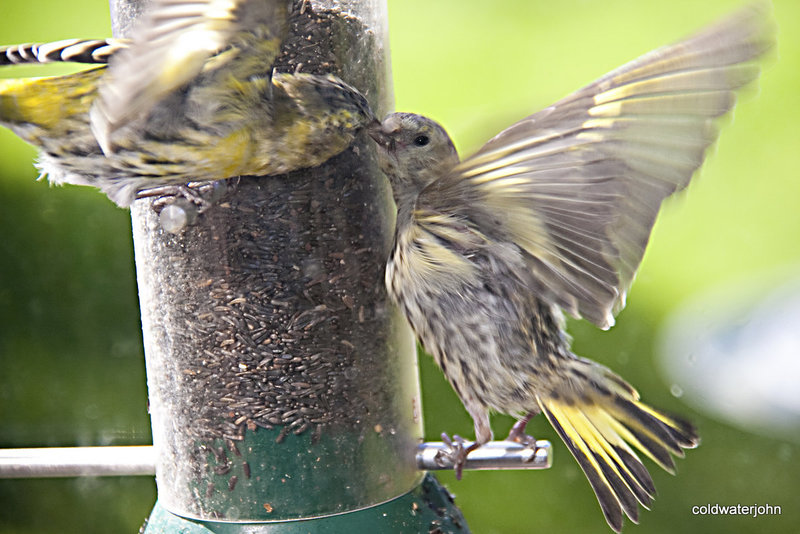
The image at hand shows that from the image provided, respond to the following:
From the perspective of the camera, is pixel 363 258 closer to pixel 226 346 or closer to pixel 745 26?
pixel 226 346

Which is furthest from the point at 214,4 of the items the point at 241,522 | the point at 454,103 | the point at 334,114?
the point at 454,103

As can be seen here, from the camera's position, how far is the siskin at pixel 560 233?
1.76 meters

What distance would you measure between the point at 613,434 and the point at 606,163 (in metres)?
0.65

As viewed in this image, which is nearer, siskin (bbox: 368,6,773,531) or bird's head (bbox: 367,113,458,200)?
siskin (bbox: 368,6,773,531)

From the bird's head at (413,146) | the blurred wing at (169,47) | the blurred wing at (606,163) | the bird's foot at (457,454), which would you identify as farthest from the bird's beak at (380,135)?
the bird's foot at (457,454)

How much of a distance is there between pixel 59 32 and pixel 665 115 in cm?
313

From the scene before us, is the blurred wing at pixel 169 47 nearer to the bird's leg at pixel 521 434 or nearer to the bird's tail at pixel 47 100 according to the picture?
the bird's tail at pixel 47 100

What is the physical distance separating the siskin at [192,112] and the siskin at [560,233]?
171 mm

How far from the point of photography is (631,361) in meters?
3.83

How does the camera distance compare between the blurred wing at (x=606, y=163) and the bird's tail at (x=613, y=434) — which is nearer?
the blurred wing at (x=606, y=163)

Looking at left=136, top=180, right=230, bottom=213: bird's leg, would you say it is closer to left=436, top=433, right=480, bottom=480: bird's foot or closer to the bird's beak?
the bird's beak

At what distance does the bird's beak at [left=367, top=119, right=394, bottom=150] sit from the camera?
7.12ft

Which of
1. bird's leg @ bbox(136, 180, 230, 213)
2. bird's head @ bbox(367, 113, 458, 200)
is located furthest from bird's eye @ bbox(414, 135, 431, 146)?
bird's leg @ bbox(136, 180, 230, 213)

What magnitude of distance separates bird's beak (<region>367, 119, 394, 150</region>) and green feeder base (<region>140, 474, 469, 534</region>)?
2.48 feet
